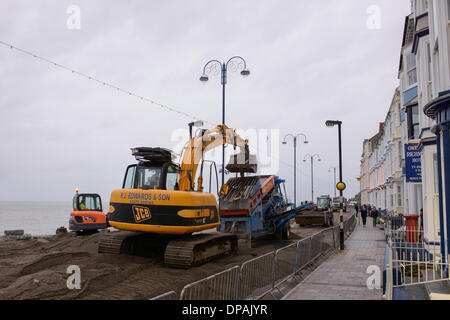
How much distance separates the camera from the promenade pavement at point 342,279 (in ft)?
29.1

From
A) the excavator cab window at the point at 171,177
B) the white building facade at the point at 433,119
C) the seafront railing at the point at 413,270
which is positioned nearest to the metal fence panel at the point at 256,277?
the seafront railing at the point at 413,270

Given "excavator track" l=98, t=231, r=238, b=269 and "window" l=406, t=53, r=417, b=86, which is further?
"window" l=406, t=53, r=417, b=86

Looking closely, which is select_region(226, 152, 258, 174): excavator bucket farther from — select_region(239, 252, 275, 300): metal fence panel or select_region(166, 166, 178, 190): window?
select_region(239, 252, 275, 300): metal fence panel

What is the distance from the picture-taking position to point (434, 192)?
1241cm

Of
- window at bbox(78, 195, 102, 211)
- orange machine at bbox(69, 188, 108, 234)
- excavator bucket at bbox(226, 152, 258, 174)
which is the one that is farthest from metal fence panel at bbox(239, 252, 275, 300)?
window at bbox(78, 195, 102, 211)

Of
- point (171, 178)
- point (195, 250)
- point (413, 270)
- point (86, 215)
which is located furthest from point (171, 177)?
point (86, 215)

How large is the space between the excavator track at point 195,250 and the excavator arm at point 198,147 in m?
1.77

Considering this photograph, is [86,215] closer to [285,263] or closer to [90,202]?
[90,202]

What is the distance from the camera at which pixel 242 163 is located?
17.6 meters

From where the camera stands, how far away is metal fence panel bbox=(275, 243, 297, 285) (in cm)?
988

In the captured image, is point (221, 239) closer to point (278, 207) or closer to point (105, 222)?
point (278, 207)

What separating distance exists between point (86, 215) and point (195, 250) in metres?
11.7

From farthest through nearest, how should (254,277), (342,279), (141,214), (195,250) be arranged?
(195,250), (141,214), (342,279), (254,277)
